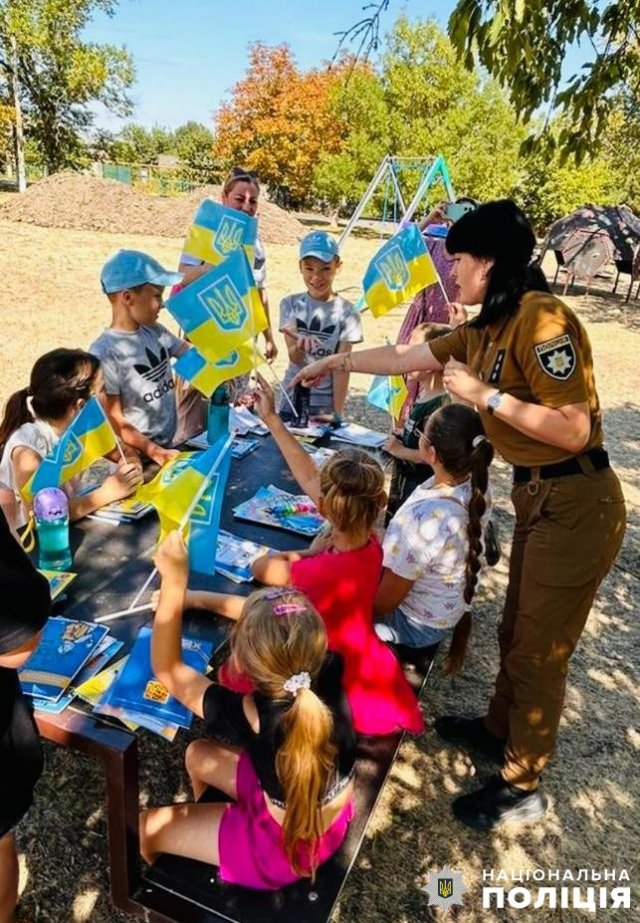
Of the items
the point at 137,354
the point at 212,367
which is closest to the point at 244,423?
the point at 137,354

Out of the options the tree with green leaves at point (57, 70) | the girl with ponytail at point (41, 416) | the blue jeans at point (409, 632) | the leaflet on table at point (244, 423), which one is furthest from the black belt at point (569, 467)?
the tree with green leaves at point (57, 70)

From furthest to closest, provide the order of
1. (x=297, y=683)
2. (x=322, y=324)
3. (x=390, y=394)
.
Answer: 1. (x=390, y=394)
2. (x=322, y=324)
3. (x=297, y=683)

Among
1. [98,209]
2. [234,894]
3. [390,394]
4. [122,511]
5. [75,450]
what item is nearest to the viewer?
[234,894]

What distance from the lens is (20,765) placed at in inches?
65.6

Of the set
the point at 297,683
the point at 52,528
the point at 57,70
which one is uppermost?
the point at 57,70

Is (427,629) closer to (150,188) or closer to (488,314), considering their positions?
(488,314)

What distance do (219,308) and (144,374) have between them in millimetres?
828

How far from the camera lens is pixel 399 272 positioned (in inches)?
159

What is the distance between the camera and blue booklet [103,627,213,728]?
1.82m

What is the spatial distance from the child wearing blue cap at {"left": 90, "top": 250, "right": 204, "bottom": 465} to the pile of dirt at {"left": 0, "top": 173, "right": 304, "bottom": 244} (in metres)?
17.5

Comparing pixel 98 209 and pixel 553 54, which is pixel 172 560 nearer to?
pixel 553 54

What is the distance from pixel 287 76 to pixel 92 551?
3690cm

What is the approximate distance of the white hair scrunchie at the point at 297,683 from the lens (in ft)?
4.93

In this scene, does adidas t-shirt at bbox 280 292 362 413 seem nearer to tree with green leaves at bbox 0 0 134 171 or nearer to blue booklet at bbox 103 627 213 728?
blue booklet at bbox 103 627 213 728
